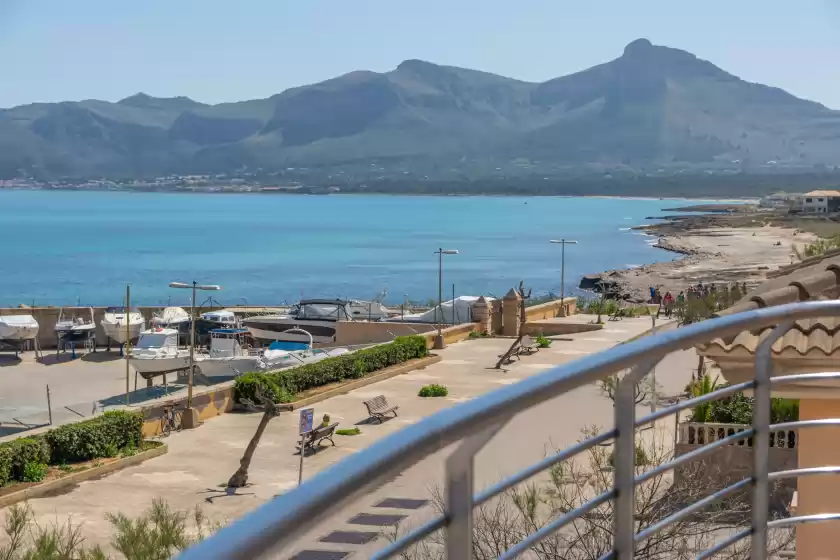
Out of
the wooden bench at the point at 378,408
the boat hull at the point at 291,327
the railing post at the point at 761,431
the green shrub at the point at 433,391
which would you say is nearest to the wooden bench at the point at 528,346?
the green shrub at the point at 433,391

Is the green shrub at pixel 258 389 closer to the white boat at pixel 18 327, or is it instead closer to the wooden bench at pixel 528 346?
the wooden bench at pixel 528 346

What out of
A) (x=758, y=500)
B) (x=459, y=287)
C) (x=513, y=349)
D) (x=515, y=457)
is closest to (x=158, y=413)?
(x=513, y=349)

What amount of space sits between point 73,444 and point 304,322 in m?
26.6

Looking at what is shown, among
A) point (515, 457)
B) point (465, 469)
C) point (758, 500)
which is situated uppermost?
point (465, 469)

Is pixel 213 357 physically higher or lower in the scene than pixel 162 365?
higher

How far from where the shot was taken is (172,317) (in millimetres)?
47125

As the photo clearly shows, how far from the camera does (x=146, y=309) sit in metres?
50.4

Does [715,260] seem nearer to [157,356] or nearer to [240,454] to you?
[157,356]

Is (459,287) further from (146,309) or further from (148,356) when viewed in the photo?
(148,356)

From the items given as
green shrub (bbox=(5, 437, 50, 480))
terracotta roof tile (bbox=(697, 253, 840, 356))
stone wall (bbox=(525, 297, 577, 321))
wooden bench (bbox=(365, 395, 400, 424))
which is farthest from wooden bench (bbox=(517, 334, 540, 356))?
terracotta roof tile (bbox=(697, 253, 840, 356))

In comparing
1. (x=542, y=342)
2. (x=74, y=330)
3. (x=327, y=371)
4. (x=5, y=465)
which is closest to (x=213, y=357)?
(x=327, y=371)

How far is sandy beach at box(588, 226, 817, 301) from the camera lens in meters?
76.7

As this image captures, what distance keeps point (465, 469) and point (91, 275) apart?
10741 cm

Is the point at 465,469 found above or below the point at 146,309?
above
